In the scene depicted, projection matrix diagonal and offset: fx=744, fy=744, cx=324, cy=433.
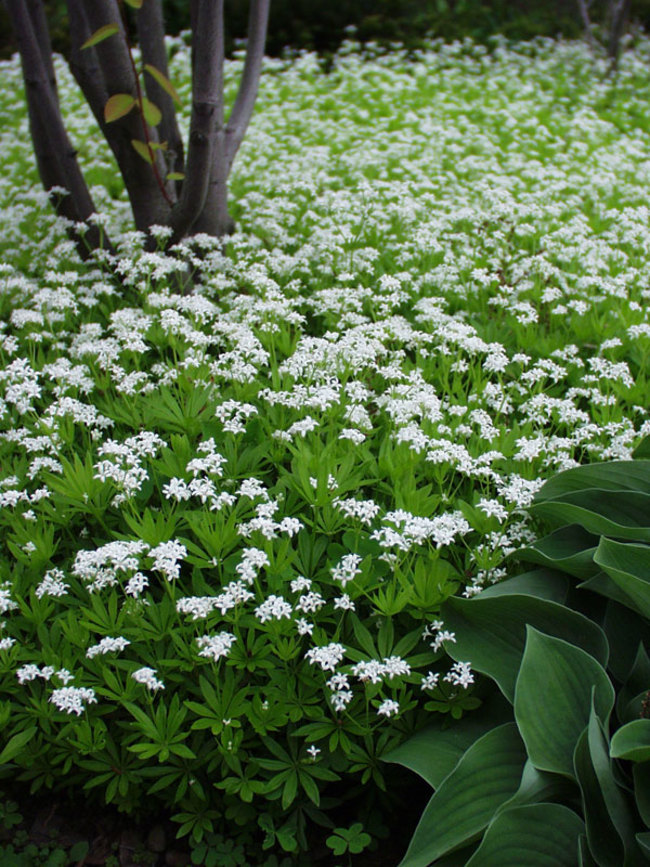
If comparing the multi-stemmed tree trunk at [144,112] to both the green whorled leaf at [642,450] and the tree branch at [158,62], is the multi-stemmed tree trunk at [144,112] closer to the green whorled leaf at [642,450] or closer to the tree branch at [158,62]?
the tree branch at [158,62]

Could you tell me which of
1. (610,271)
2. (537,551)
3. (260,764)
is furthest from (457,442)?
(610,271)

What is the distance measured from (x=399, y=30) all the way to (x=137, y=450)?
14438 millimetres

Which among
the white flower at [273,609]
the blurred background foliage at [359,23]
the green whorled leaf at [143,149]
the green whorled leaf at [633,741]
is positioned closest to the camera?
the green whorled leaf at [633,741]

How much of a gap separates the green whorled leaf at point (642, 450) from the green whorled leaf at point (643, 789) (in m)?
1.63

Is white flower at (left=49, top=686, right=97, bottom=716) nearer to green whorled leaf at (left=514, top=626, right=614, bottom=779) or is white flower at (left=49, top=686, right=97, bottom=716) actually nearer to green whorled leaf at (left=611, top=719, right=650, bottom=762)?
green whorled leaf at (left=514, top=626, right=614, bottom=779)

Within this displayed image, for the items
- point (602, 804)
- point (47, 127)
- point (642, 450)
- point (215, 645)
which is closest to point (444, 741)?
point (602, 804)

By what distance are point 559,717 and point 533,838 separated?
0.38 metres

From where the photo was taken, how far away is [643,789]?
223 cm

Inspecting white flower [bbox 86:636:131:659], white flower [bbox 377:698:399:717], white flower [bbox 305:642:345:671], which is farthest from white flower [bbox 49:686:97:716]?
white flower [bbox 377:698:399:717]

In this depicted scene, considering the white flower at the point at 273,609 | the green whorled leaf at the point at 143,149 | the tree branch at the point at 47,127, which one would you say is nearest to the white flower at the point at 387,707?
the white flower at the point at 273,609

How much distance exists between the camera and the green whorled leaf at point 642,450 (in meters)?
3.52

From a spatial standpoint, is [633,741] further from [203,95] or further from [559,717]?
[203,95]

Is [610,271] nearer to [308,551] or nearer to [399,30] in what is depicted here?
[308,551]

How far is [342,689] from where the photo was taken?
2777 mm
